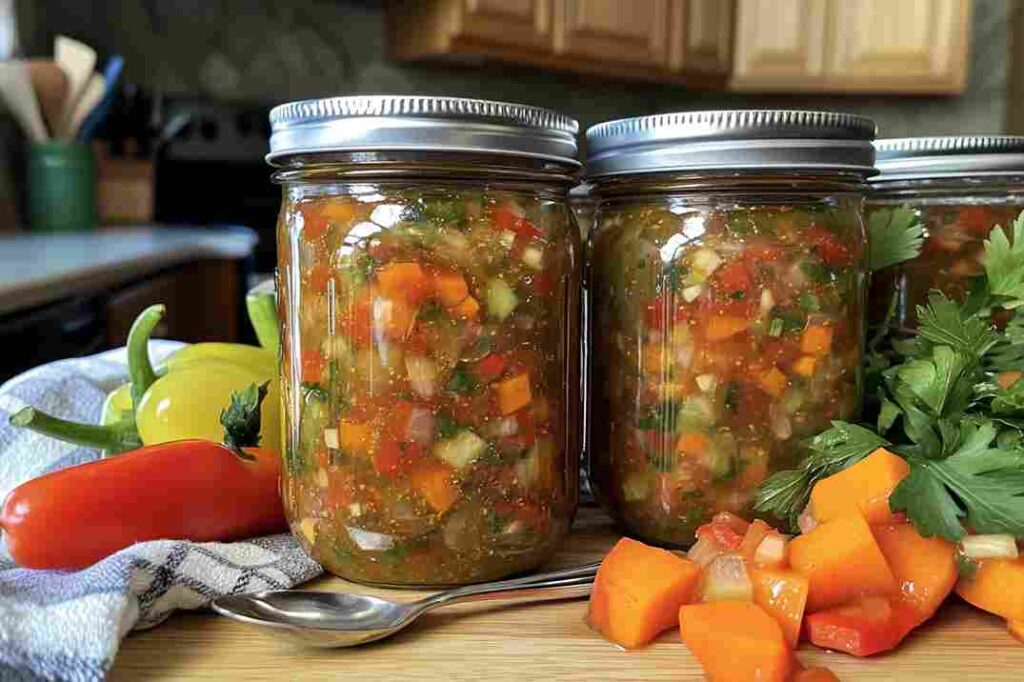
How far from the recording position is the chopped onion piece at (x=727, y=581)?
0.62 m

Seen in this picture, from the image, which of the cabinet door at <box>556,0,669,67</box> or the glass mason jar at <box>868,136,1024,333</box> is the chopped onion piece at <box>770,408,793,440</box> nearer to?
the glass mason jar at <box>868,136,1024,333</box>

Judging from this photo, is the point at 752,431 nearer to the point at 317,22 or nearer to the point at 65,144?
the point at 65,144

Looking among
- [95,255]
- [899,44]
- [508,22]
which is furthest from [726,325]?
[899,44]

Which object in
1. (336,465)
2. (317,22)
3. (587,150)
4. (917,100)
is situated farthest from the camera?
(917,100)

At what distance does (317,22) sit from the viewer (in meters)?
3.65

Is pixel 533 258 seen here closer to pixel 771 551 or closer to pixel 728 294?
pixel 728 294

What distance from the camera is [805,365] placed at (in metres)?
0.74

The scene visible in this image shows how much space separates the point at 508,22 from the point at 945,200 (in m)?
2.60

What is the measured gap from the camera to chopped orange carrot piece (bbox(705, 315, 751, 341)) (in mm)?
720

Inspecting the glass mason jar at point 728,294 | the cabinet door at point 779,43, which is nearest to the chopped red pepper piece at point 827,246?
the glass mason jar at point 728,294

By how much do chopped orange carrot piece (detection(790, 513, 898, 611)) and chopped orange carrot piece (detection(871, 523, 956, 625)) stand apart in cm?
1

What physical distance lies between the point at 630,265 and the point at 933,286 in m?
0.31

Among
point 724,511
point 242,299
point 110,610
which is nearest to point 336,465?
point 110,610

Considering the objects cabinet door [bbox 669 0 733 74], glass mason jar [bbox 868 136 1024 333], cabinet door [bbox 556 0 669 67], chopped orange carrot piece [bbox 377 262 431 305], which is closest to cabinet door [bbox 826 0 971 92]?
cabinet door [bbox 669 0 733 74]
